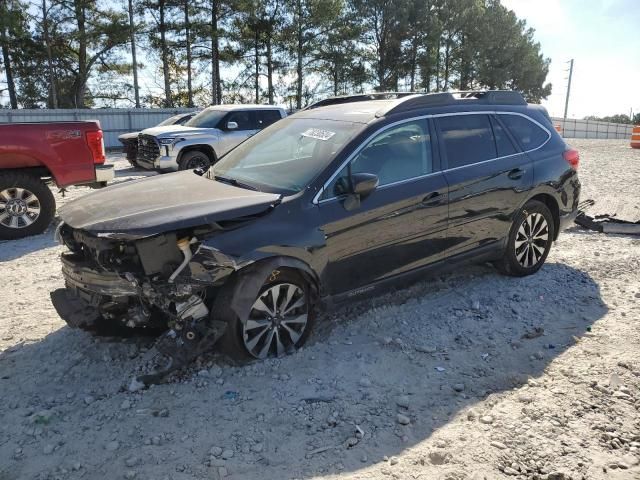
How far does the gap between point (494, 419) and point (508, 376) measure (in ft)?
1.90

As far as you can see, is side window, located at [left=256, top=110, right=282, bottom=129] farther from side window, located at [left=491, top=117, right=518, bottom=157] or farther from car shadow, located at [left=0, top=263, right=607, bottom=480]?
car shadow, located at [left=0, top=263, right=607, bottom=480]

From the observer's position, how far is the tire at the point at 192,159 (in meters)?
12.7

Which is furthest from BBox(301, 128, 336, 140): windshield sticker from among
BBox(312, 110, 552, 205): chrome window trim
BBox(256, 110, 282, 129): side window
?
BBox(256, 110, 282, 129): side window

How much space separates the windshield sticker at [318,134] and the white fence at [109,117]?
20.0m

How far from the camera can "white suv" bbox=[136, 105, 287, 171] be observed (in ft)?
41.5

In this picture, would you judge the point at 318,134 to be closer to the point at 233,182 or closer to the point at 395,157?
the point at 395,157

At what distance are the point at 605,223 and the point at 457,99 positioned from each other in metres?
3.59

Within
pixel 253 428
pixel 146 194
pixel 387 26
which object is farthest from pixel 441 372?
pixel 387 26

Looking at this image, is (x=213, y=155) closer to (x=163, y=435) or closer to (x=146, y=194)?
(x=146, y=194)

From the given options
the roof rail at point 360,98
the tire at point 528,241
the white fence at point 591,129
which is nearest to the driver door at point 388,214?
the roof rail at point 360,98

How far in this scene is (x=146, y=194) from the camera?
13.2 feet

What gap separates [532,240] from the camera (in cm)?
544

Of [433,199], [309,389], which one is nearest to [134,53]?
[433,199]

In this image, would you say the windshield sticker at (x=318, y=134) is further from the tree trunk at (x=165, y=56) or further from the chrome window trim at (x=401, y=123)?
the tree trunk at (x=165, y=56)
